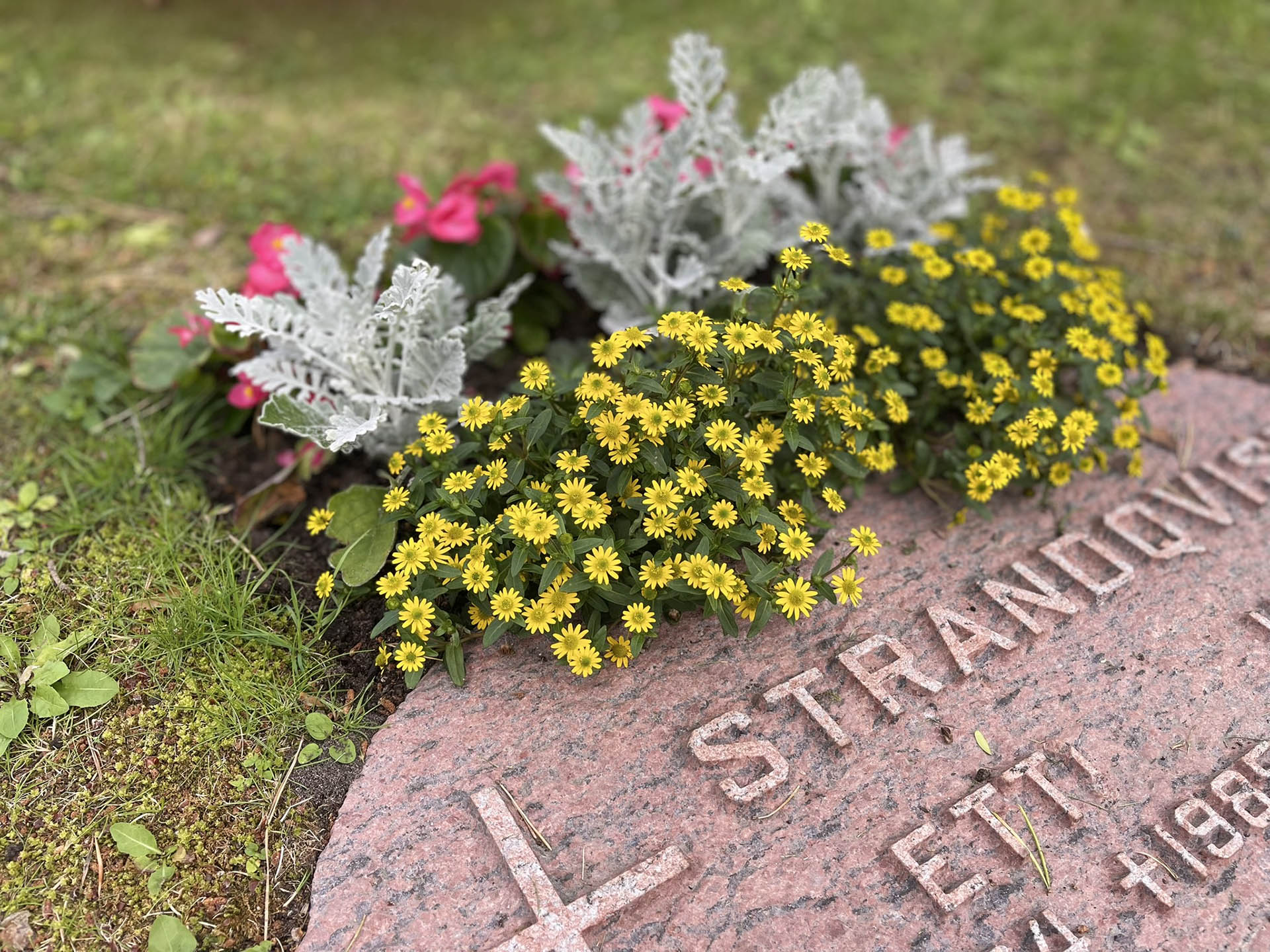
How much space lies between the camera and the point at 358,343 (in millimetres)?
2582

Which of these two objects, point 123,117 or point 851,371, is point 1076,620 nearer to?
point 851,371

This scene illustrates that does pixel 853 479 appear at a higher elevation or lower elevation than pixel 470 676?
higher

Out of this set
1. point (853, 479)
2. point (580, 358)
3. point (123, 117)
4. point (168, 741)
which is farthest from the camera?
point (123, 117)

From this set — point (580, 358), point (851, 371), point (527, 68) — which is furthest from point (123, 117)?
point (851, 371)

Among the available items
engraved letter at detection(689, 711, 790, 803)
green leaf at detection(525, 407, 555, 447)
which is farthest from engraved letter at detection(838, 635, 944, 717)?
green leaf at detection(525, 407, 555, 447)

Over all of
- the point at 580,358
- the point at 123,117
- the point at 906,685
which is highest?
the point at 123,117

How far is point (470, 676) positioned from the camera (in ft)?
7.27

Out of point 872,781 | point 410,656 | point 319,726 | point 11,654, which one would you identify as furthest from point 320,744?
point 872,781

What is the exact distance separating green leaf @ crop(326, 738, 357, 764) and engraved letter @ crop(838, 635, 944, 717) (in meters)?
1.12

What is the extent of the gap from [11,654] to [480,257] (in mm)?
1697

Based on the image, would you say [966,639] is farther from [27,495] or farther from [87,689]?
[27,495]

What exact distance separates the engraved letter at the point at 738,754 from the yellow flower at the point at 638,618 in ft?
0.90

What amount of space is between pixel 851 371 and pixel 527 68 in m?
2.69

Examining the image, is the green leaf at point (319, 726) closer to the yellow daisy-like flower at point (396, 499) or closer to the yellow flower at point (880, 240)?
the yellow daisy-like flower at point (396, 499)
